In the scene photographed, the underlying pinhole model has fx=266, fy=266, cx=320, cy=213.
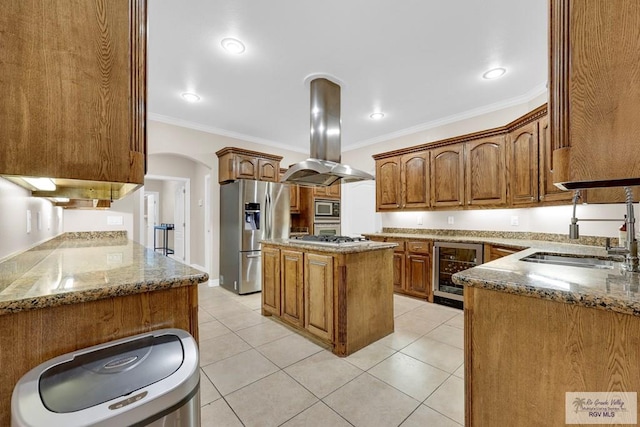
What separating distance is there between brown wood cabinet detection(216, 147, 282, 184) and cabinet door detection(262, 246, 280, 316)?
5.63 feet

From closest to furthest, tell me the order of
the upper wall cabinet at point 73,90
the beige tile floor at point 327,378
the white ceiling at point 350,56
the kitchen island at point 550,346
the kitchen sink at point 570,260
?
the upper wall cabinet at point 73,90 → the kitchen island at point 550,346 → the beige tile floor at point 327,378 → the kitchen sink at point 570,260 → the white ceiling at point 350,56

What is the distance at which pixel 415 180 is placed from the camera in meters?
4.07

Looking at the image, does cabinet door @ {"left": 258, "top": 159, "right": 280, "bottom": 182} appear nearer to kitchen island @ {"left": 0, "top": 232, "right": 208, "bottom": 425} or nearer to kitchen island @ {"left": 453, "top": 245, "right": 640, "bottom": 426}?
kitchen island @ {"left": 0, "top": 232, "right": 208, "bottom": 425}

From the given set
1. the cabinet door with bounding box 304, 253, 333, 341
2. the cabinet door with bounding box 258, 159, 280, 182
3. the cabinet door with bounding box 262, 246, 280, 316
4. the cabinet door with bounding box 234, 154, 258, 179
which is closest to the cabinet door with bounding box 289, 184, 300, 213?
the cabinet door with bounding box 258, 159, 280, 182

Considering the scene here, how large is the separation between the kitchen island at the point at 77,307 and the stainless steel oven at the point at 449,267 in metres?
3.16

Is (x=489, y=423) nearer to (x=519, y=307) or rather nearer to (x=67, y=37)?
(x=519, y=307)

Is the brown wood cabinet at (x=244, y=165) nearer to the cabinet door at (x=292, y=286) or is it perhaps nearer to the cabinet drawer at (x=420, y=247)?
the cabinet door at (x=292, y=286)

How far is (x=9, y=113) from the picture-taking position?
0.67 meters

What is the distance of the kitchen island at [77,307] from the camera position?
73 cm

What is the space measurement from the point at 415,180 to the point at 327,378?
308 cm

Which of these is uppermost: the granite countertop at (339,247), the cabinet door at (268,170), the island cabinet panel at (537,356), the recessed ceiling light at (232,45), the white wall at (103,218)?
the recessed ceiling light at (232,45)

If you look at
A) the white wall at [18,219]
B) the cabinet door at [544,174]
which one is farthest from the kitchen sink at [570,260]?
the white wall at [18,219]

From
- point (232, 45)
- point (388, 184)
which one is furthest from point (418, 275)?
point (232, 45)

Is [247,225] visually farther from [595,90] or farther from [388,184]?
[595,90]
